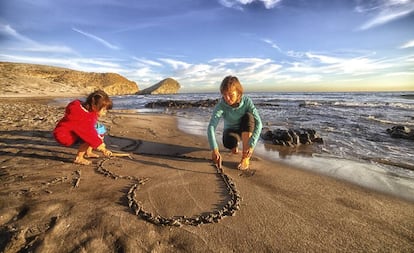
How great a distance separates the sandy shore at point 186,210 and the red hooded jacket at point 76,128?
13.9 inches

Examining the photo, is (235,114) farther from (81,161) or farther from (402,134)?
(402,134)

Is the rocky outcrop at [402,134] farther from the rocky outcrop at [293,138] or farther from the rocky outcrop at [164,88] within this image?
the rocky outcrop at [164,88]

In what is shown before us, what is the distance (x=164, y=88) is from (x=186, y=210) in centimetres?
8933

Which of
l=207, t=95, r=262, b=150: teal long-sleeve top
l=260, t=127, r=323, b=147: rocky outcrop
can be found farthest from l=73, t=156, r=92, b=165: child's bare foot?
l=260, t=127, r=323, b=147: rocky outcrop

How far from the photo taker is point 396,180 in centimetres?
294

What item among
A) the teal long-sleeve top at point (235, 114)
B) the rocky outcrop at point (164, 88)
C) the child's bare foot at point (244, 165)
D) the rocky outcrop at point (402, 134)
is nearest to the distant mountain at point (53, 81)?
the rocky outcrop at point (164, 88)

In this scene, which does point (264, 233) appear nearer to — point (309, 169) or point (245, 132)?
point (309, 169)

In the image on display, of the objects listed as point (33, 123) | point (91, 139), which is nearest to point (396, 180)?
point (91, 139)

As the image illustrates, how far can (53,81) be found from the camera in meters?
44.3

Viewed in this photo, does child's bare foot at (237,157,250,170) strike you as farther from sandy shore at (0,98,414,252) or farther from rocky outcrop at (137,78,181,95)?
rocky outcrop at (137,78,181,95)

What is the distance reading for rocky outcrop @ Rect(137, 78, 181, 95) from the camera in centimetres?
8276

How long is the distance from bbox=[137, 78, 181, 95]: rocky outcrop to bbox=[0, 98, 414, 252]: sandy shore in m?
80.5

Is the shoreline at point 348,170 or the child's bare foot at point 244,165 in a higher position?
the child's bare foot at point 244,165

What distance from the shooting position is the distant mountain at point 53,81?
31256 millimetres
